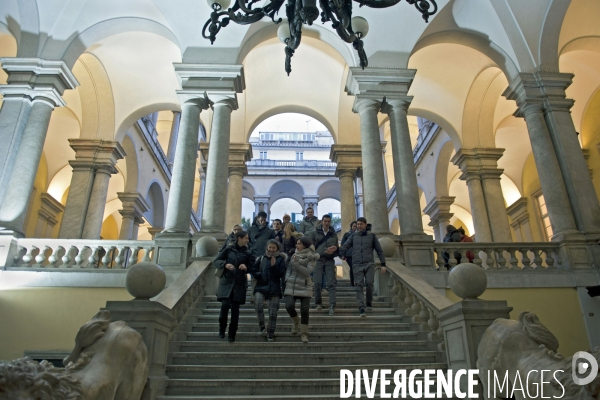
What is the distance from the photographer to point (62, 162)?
18406 mm

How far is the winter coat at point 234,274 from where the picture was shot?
20.7 ft

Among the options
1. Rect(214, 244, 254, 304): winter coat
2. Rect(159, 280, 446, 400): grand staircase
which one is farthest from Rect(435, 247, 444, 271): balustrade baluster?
Rect(214, 244, 254, 304): winter coat

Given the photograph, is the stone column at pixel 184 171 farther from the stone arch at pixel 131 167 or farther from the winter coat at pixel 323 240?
the stone arch at pixel 131 167

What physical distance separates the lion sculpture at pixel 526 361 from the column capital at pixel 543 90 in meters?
9.02

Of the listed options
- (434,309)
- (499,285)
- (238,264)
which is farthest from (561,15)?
(238,264)

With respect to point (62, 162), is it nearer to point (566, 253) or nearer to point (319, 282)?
point (319, 282)

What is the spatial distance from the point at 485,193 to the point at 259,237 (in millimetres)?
10059

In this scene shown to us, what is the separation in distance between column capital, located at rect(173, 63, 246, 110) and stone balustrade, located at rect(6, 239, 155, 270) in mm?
4159

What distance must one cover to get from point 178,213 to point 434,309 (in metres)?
6.41

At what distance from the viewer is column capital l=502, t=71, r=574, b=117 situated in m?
11.6

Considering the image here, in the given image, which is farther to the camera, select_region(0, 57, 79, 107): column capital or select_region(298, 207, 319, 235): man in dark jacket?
select_region(0, 57, 79, 107): column capital

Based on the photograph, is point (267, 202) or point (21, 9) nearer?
point (21, 9)

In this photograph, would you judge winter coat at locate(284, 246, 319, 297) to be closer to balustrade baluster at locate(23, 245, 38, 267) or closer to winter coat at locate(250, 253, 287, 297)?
winter coat at locate(250, 253, 287, 297)

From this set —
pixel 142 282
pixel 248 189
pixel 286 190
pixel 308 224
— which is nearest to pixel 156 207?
pixel 248 189
